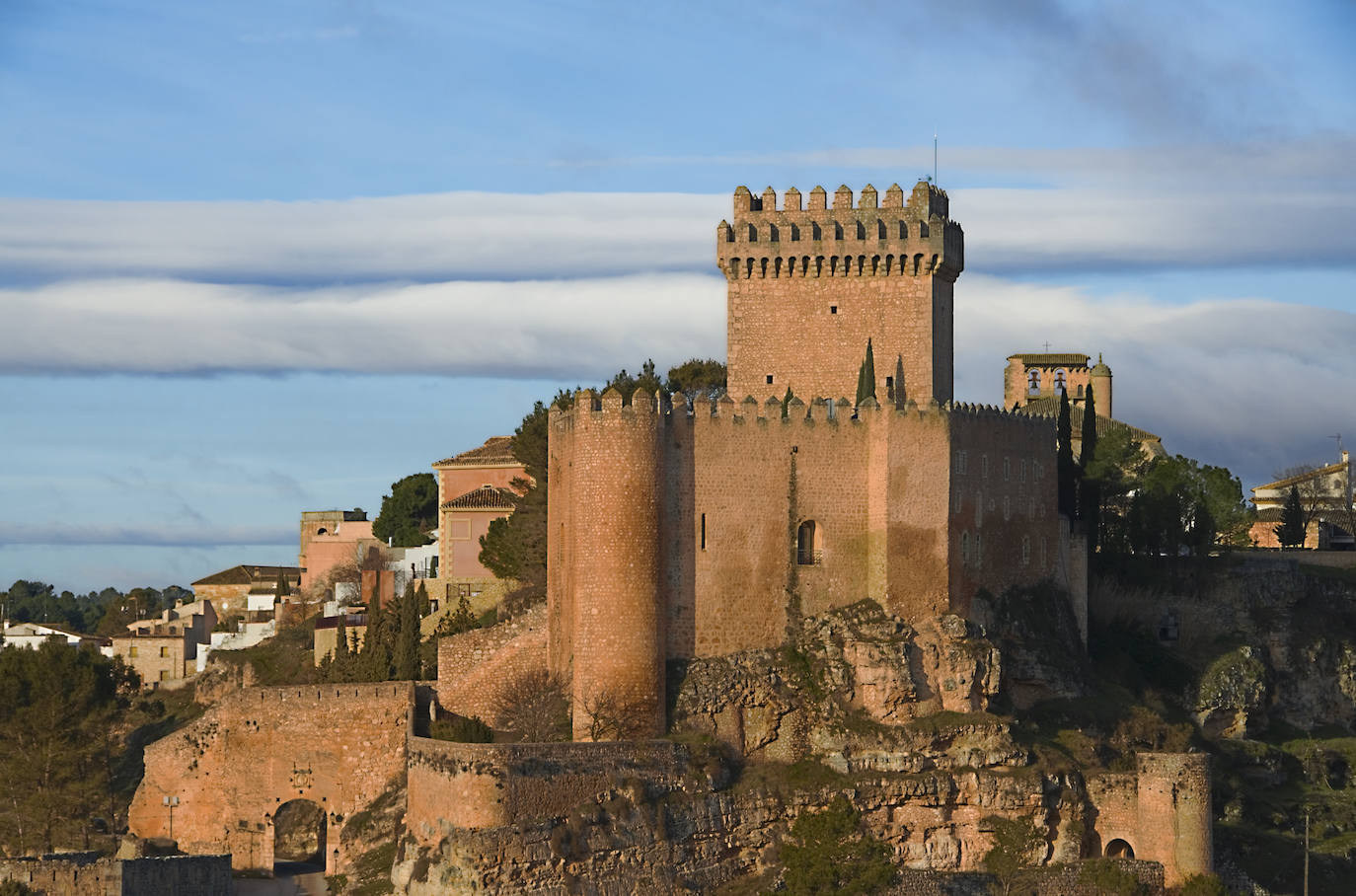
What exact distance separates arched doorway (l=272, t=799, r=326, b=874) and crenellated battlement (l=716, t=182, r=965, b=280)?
18.0 m

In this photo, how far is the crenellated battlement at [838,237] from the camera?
61.0 m

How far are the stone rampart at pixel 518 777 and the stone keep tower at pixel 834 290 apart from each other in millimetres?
11795

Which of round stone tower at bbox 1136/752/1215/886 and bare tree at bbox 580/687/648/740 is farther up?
bare tree at bbox 580/687/648/740

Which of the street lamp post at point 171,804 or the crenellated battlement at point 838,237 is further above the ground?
the crenellated battlement at point 838,237

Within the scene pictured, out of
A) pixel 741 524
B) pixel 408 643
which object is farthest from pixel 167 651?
pixel 741 524

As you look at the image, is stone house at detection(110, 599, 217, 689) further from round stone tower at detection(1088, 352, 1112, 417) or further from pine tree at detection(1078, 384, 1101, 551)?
round stone tower at detection(1088, 352, 1112, 417)

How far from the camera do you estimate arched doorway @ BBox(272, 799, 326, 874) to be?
6412 cm

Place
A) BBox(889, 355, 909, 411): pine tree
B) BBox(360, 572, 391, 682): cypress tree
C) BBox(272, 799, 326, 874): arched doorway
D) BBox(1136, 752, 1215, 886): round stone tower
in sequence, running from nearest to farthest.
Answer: BBox(1136, 752, 1215, 886): round stone tower
BBox(889, 355, 909, 411): pine tree
BBox(360, 572, 391, 682): cypress tree
BBox(272, 799, 326, 874): arched doorway

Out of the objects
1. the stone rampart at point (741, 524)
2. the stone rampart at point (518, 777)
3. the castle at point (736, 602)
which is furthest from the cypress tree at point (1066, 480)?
the stone rampart at point (518, 777)

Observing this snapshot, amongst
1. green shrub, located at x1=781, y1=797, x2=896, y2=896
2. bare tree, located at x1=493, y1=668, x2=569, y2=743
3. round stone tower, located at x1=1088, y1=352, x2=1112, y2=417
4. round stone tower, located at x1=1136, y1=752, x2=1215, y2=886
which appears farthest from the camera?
round stone tower, located at x1=1088, y1=352, x2=1112, y2=417

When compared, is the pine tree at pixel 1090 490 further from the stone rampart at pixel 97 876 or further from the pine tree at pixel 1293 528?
the stone rampart at pixel 97 876

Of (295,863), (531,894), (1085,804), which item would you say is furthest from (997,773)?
(295,863)

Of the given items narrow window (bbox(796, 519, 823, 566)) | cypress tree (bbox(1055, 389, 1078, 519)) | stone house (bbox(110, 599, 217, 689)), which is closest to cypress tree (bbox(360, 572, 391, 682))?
narrow window (bbox(796, 519, 823, 566))

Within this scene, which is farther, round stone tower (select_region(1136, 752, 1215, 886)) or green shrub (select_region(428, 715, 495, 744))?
green shrub (select_region(428, 715, 495, 744))
